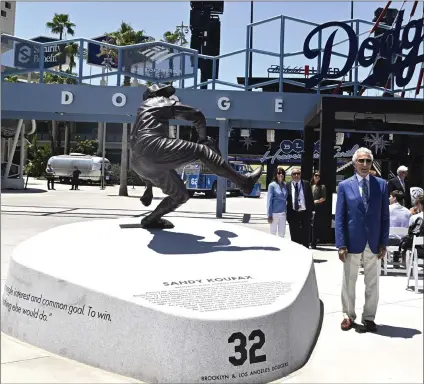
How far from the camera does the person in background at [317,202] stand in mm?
11203

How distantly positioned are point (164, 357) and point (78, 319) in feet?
2.87

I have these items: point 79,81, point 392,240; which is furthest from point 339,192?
point 79,81

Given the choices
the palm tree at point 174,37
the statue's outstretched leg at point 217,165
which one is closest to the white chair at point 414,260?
the statue's outstretched leg at point 217,165

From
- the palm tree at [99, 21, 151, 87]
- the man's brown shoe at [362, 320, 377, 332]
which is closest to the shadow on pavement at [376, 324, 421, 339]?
the man's brown shoe at [362, 320, 377, 332]

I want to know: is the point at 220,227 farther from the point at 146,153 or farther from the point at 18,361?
the point at 18,361

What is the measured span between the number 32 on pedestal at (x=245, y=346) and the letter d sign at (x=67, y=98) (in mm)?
13002

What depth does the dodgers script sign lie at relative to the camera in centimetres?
1283

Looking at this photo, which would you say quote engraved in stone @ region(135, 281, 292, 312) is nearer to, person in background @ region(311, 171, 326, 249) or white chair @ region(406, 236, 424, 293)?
white chair @ region(406, 236, 424, 293)

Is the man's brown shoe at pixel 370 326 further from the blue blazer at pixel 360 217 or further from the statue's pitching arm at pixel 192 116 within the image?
the statue's pitching arm at pixel 192 116

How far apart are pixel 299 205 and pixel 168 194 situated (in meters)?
3.60

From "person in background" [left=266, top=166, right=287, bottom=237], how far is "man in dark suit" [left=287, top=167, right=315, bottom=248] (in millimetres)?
266

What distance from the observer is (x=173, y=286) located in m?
4.41

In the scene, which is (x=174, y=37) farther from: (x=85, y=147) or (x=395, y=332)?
(x=395, y=332)

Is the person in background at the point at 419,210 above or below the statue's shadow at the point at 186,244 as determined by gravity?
above
